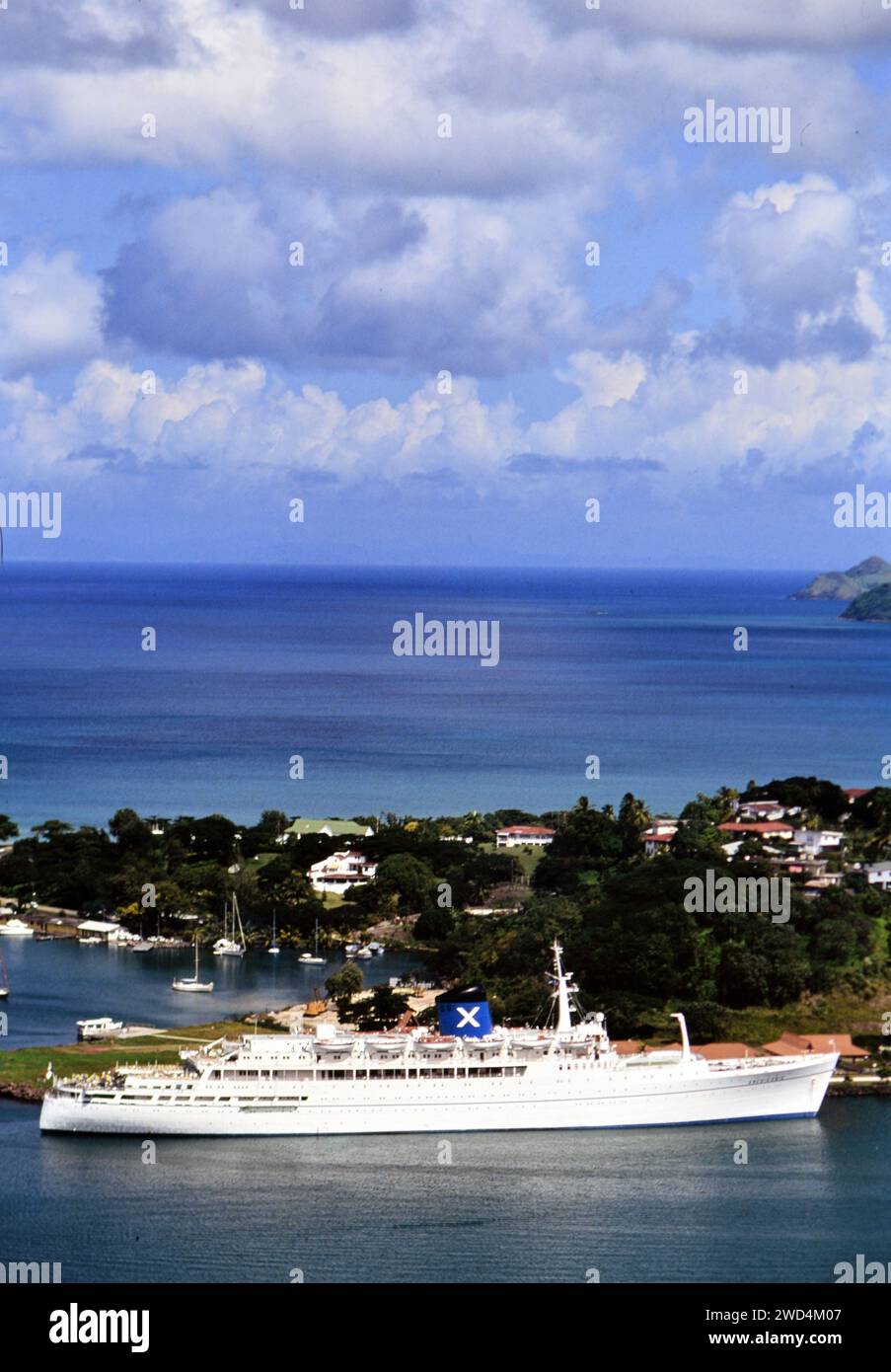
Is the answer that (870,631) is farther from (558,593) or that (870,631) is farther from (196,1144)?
(196,1144)

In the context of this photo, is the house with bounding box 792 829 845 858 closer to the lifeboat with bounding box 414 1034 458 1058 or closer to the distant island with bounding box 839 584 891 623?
the lifeboat with bounding box 414 1034 458 1058

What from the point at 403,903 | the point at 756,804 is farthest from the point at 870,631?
the point at 403,903

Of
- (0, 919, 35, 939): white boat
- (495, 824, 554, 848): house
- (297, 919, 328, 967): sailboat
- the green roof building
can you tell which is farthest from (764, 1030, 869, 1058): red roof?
the green roof building

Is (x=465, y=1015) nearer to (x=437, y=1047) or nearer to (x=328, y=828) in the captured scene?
(x=437, y=1047)

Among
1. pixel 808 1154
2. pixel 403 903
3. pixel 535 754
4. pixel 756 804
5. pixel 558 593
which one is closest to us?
pixel 808 1154

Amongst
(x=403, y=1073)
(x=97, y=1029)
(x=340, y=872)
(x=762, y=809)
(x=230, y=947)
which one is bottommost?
(x=403, y=1073)

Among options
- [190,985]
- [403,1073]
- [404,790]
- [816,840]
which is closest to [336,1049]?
[403,1073]

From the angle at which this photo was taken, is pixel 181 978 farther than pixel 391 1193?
Yes
